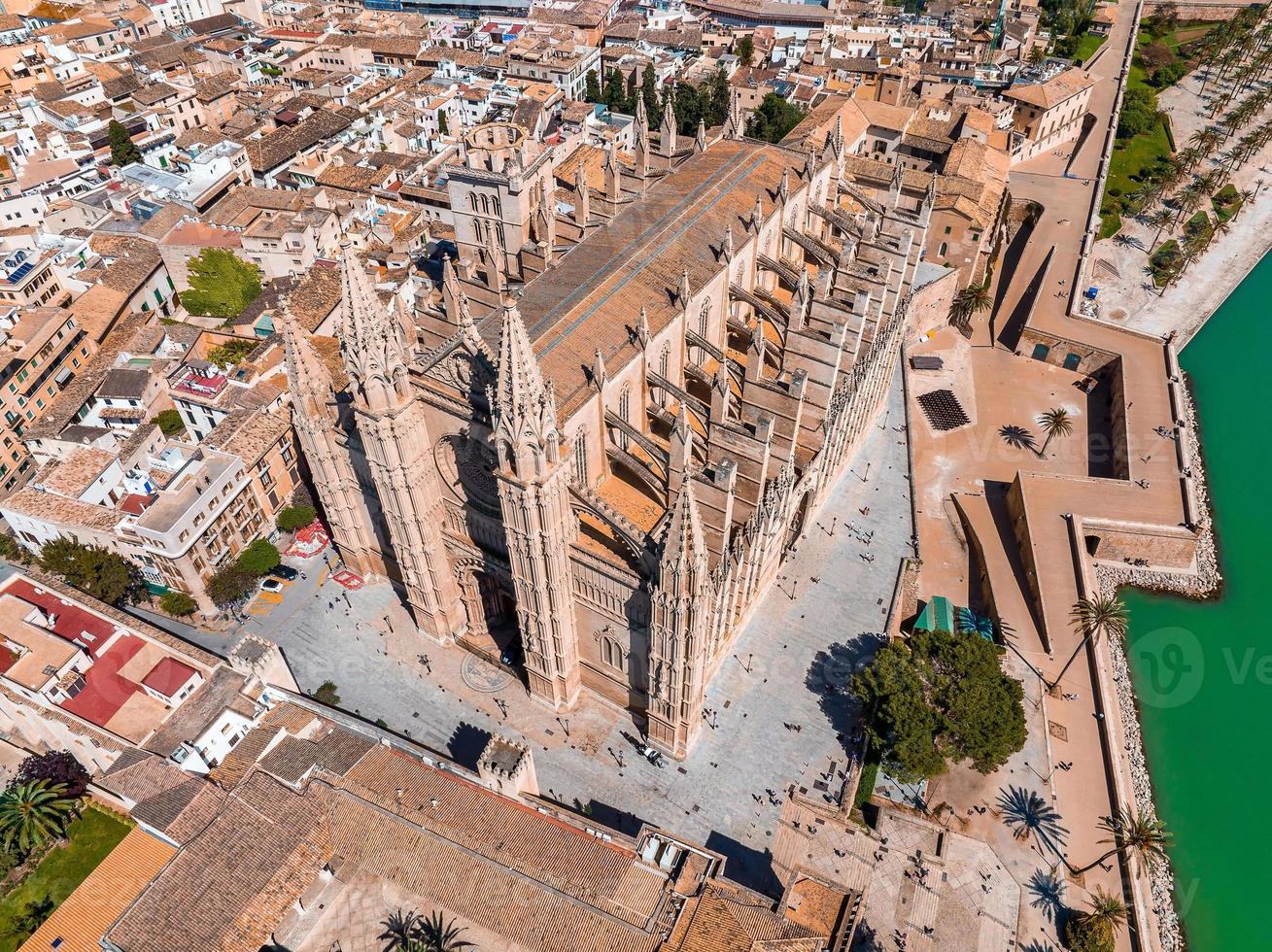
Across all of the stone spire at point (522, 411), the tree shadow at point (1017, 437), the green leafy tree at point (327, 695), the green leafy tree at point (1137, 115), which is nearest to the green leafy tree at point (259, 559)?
the green leafy tree at point (327, 695)

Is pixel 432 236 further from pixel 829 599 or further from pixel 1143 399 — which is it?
pixel 1143 399

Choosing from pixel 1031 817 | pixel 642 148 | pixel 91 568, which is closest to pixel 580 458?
pixel 1031 817

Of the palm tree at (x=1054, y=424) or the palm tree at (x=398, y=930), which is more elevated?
the palm tree at (x=1054, y=424)

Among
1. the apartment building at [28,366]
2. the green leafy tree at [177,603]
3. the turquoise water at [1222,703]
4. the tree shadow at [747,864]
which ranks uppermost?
the apartment building at [28,366]

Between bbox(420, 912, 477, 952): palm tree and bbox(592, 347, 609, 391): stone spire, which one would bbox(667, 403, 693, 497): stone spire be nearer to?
bbox(592, 347, 609, 391): stone spire

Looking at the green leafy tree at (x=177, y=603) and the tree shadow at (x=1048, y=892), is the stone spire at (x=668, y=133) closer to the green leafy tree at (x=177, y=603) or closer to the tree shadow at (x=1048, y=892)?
the green leafy tree at (x=177, y=603)

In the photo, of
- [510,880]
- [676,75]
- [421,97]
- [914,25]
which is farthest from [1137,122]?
[510,880]
